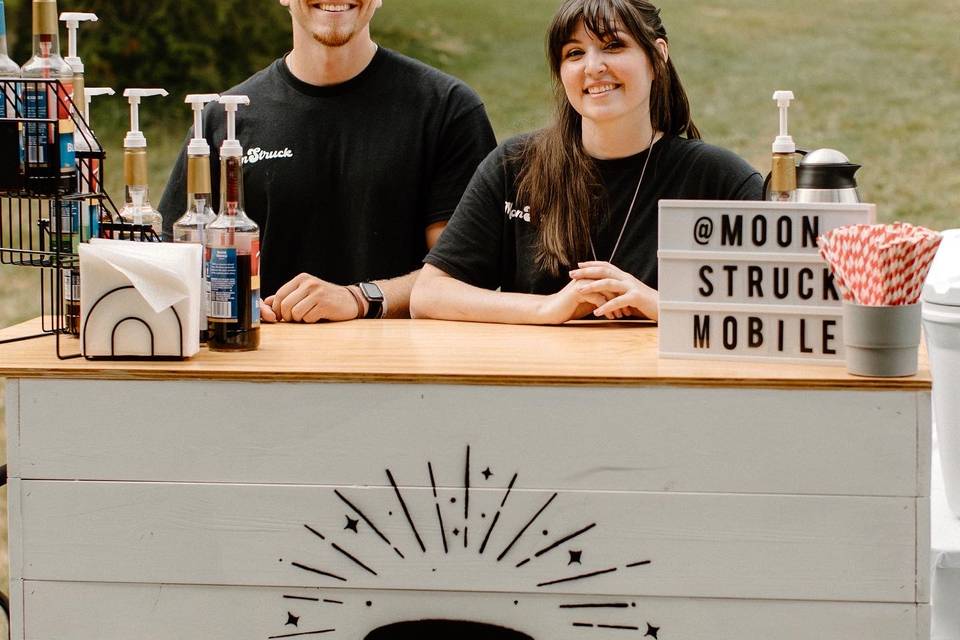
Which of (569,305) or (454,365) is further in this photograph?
(569,305)

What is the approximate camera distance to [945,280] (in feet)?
6.43

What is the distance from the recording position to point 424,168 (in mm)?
2568

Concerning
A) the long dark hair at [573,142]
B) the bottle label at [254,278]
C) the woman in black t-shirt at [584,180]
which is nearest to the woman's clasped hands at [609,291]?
the woman in black t-shirt at [584,180]

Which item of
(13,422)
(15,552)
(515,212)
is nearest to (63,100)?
(13,422)

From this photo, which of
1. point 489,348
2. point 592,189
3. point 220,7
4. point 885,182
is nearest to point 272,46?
point 220,7

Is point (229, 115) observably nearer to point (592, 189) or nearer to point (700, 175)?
point (592, 189)

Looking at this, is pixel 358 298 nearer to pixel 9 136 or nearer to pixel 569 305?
pixel 569 305

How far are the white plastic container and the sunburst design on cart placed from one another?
689mm

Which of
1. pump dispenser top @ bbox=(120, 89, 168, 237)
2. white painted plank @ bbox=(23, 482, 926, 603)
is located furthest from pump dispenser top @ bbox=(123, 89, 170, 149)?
white painted plank @ bbox=(23, 482, 926, 603)

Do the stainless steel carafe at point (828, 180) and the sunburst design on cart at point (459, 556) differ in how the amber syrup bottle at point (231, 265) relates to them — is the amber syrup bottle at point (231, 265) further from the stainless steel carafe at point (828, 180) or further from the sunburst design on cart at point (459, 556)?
the stainless steel carafe at point (828, 180)

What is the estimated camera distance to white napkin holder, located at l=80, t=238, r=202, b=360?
164 cm

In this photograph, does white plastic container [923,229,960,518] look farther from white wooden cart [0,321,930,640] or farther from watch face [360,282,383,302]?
watch face [360,282,383,302]

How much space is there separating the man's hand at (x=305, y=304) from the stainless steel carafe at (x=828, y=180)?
2.61ft

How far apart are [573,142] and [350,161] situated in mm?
519
